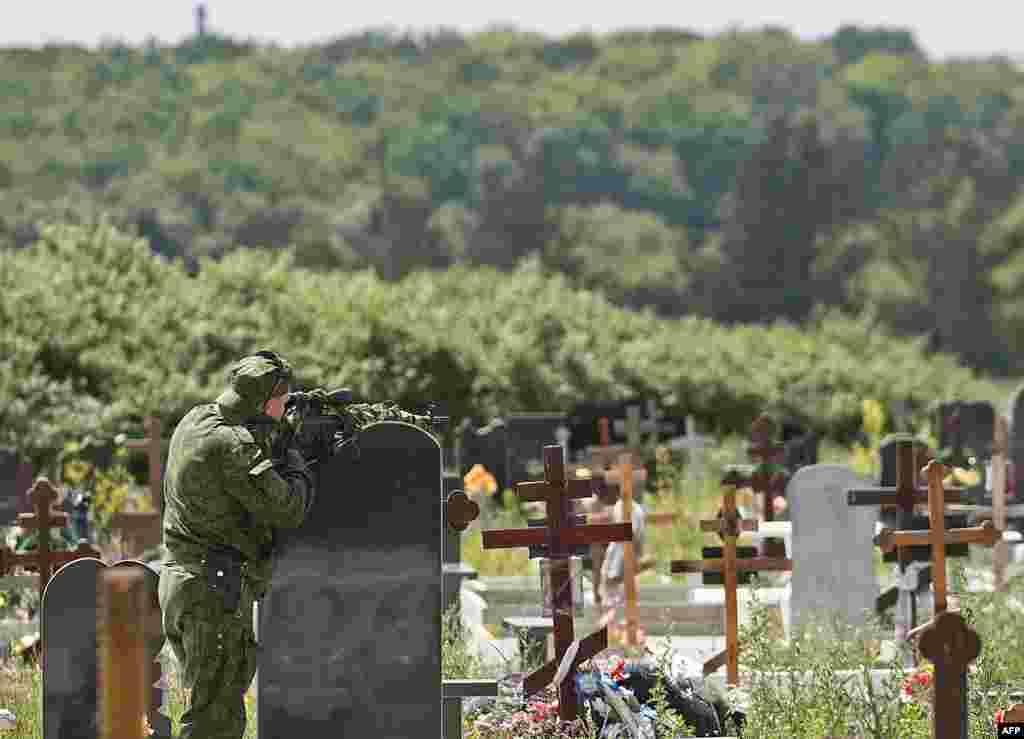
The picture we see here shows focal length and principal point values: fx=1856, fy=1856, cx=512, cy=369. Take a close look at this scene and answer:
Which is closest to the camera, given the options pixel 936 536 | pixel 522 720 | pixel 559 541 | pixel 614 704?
pixel 614 704

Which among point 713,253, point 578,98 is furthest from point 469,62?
point 713,253

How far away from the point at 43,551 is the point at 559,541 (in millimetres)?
3176

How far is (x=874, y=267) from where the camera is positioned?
7231 centimetres

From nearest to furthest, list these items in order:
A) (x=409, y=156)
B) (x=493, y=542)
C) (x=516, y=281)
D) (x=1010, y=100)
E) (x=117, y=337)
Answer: (x=493, y=542) → (x=117, y=337) → (x=516, y=281) → (x=409, y=156) → (x=1010, y=100)

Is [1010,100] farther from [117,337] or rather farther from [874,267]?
[117,337]

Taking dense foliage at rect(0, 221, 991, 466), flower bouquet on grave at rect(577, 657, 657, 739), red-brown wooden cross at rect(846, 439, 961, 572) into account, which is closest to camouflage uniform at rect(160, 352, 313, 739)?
flower bouquet on grave at rect(577, 657, 657, 739)

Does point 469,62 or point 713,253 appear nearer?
point 713,253

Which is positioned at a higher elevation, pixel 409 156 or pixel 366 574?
pixel 409 156

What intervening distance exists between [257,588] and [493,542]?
63.8 inches

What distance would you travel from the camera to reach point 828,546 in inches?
477

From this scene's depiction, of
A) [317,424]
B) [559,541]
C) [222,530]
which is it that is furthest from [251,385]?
[559,541]

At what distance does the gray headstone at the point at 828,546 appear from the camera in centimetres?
1209

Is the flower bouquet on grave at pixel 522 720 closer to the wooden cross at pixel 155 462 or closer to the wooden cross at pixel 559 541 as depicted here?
the wooden cross at pixel 559 541

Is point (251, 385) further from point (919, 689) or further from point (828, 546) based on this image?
point (828, 546)
